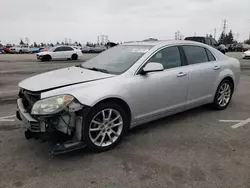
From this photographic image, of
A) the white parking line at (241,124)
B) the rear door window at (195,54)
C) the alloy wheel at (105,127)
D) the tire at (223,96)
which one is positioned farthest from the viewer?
the tire at (223,96)

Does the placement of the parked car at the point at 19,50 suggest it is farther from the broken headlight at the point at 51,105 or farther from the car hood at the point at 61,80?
the broken headlight at the point at 51,105

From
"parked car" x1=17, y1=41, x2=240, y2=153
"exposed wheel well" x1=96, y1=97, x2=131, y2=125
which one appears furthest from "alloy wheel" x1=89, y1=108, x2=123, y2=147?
"exposed wheel well" x1=96, y1=97, x2=131, y2=125

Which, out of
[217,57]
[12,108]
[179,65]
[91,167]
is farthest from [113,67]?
[12,108]

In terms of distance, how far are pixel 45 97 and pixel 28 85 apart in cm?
53

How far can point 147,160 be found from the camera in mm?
3420

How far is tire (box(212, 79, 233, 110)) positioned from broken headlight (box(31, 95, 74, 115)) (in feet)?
11.1

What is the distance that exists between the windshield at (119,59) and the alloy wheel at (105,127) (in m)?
0.70

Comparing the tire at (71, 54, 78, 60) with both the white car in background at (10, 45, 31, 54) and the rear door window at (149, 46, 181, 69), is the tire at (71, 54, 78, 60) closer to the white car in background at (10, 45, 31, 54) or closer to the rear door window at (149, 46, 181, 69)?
the rear door window at (149, 46, 181, 69)

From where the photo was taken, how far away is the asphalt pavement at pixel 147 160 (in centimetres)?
293

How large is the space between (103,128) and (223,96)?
3.19 metres

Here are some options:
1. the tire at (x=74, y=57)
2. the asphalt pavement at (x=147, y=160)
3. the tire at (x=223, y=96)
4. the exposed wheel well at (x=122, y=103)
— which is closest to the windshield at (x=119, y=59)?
the exposed wheel well at (x=122, y=103)

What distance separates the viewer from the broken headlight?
323cm

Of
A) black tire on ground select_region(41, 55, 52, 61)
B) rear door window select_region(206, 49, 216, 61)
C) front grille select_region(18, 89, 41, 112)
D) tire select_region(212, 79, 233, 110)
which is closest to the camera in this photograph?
front grille select_region(18, 89, 41, 112)

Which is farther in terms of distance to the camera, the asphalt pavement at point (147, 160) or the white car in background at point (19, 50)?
the white car in background at point (19, 50)
